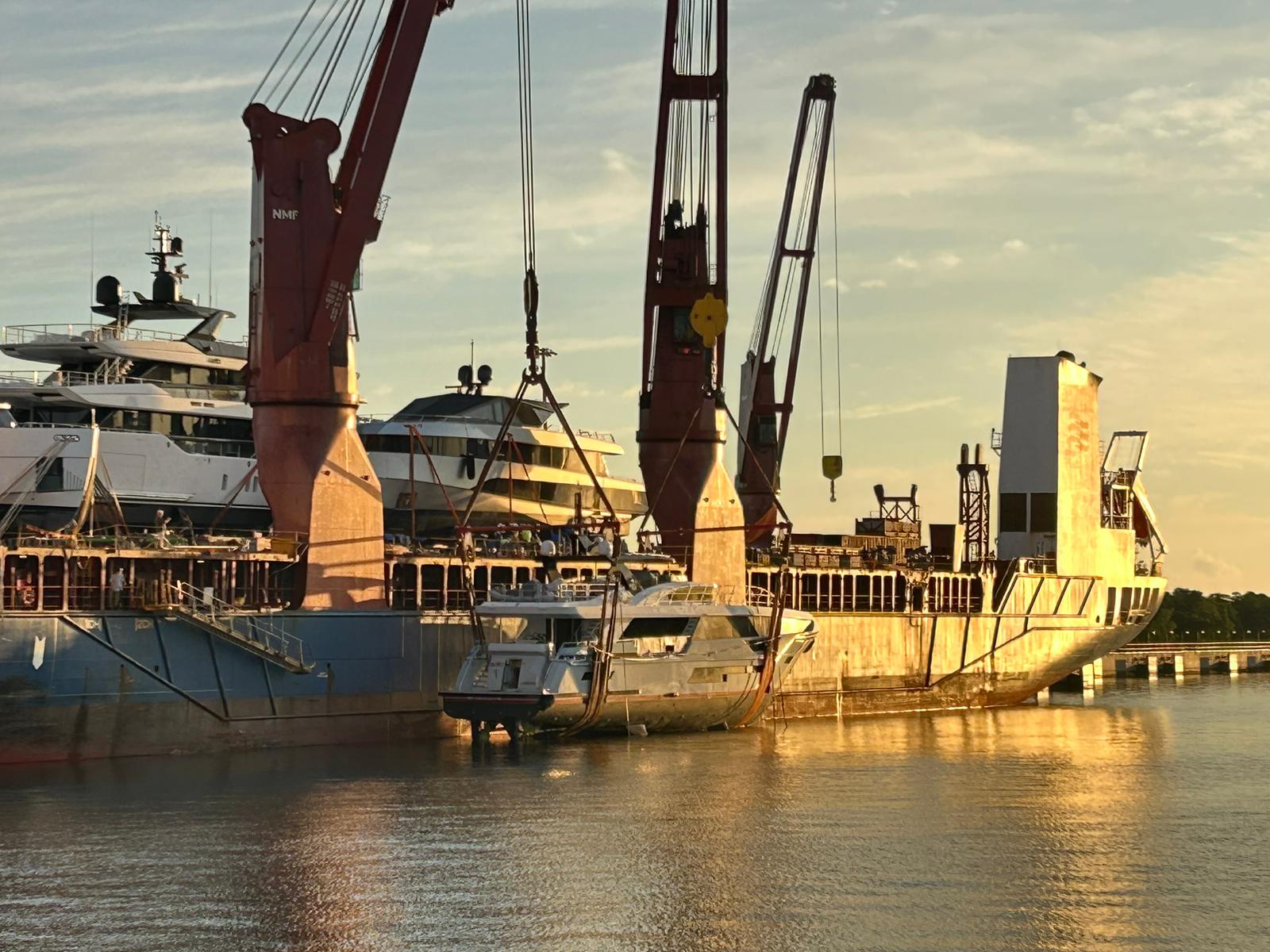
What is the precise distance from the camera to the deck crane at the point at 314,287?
46.4 meters

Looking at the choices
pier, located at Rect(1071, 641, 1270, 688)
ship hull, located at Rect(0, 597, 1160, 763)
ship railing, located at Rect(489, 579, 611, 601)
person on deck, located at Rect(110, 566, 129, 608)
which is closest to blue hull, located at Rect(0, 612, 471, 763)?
ship hull, located at Rect(0, 597, 1160, 763)

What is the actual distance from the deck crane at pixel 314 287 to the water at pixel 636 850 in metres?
6.32

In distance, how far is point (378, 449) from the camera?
67.2 m

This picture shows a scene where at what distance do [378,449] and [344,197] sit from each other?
21.2 m

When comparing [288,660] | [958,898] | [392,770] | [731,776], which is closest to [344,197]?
[288,660]

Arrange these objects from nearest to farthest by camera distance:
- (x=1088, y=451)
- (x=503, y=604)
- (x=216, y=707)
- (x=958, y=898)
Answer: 1. (x=958, y=898)
2. (x=216, y=707)
3. (x=503, y=604)
4. (x=1088, y=451)

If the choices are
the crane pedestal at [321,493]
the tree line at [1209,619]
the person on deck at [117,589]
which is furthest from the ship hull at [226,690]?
the tree line at [1209,619]

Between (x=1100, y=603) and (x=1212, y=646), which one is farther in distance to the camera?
(x=1212, y=646)

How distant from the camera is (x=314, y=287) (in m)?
46.6

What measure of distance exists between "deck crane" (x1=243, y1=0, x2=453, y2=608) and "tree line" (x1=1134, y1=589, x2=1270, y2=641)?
77809mm

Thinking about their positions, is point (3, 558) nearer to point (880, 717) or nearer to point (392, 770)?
point (392, 770)

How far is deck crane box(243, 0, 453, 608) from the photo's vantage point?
4638 centimetres

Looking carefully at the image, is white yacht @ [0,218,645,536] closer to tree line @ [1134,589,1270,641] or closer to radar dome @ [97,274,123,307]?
radar dome @ [97,274,123,307]

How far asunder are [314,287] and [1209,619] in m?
97.6
